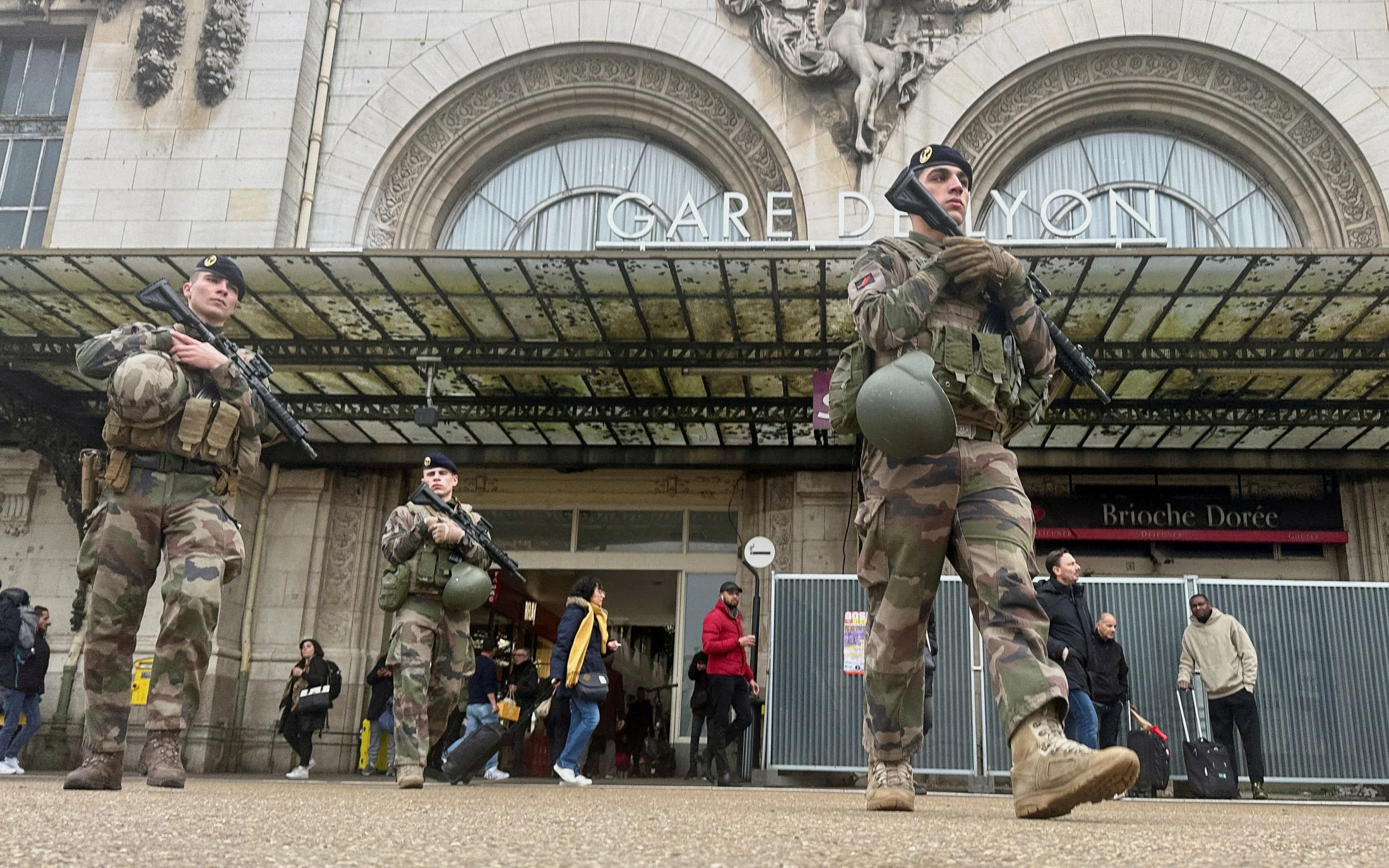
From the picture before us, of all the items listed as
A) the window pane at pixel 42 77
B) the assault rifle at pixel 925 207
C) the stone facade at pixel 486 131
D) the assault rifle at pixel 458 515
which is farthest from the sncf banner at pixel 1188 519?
the window pane at pixel 42 77

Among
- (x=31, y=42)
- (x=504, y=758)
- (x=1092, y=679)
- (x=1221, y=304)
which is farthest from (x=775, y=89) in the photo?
(x=31, y=42)

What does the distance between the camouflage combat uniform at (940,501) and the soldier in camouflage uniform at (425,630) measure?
12.0ft

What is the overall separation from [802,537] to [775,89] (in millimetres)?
5849

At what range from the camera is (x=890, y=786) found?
433cm

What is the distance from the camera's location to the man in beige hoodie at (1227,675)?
34.4 feet

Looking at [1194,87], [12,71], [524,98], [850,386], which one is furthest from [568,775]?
[12,71]

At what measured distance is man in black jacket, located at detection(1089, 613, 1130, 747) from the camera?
10125 millimetres

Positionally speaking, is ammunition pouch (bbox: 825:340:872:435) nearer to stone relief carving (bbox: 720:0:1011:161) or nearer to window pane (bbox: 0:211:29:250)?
stone relief carving (bbox: 720:0:1011:161)

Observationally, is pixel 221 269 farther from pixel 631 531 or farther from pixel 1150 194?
pixel 1150 194

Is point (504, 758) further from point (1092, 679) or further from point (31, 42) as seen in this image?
point (31, 42)

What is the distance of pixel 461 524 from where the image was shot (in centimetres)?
782

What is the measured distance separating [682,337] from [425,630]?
6.01 meters

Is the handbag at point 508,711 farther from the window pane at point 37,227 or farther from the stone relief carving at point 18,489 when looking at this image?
the window pane at point 37,227

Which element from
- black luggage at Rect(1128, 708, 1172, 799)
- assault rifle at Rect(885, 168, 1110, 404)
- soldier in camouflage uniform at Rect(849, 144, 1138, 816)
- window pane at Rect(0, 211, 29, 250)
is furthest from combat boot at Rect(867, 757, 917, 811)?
window pane at Rect(0, 211, 29, 250)
